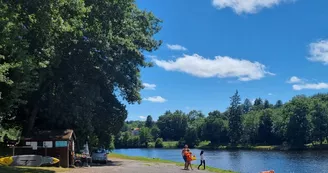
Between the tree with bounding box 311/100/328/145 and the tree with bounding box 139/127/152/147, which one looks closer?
the tree with bounding box 311/100/328/145

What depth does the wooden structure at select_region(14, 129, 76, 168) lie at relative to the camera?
86.8ft

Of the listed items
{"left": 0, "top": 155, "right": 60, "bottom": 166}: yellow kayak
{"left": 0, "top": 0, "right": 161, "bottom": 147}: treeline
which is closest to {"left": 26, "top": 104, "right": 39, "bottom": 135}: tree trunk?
{"left": 0, "top": 0, "right": 161, "bottom": 147}: treeline

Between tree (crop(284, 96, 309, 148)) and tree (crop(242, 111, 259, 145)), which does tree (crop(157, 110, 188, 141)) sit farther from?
tree (crop(284, 96, 309, 148))

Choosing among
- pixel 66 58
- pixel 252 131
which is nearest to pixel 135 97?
pixel 66 58

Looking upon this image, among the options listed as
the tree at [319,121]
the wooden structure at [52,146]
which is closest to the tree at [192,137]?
the tree at [319,121]

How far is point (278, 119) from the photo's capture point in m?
118

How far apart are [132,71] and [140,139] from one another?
402 ft

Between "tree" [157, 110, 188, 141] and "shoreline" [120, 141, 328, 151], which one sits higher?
"tree" [157, 110, 188, 141]

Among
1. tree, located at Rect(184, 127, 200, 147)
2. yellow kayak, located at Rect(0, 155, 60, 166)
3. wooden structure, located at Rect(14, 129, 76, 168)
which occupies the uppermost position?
tree, located at Rect(184, 127, 200, 147)

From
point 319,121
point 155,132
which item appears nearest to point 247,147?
point 319,121

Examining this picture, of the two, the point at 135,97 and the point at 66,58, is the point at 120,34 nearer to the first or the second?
the point at 66,58

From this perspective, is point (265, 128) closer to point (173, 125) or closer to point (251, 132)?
point (251, 132)

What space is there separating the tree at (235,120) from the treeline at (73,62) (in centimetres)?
9753

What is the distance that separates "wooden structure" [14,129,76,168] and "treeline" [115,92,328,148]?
167 ft
